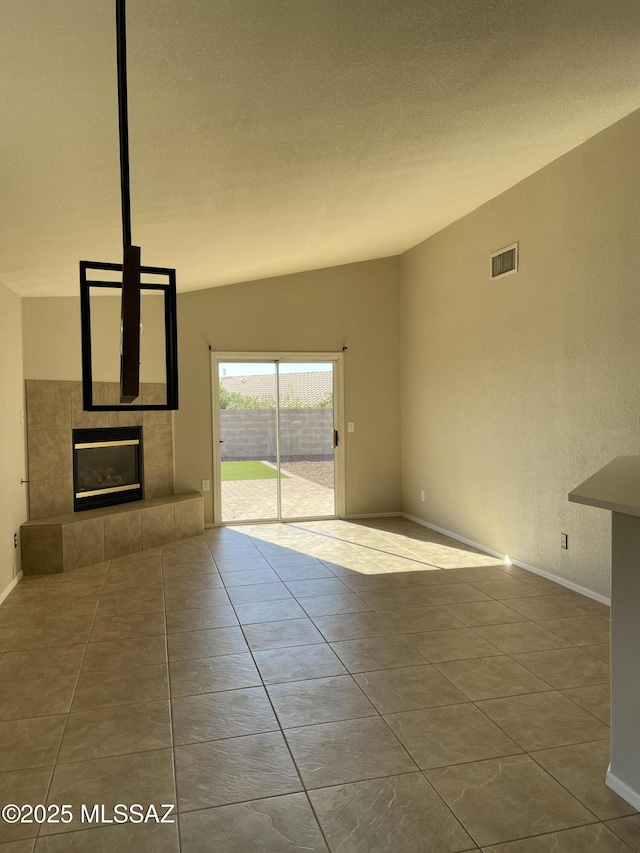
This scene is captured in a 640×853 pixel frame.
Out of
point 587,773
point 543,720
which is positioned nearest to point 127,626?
point 543,720

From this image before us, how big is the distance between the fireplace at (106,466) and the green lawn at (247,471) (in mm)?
1003

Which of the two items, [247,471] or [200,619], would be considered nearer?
[200,619]

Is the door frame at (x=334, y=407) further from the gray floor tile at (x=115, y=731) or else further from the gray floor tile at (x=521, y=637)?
the gray floor tile at (x=115, y=731)

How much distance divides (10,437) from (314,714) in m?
3.51

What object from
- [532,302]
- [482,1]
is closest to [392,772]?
[482,1]

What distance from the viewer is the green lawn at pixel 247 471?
23.7ft

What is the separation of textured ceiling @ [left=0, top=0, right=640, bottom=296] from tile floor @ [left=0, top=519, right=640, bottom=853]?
7.96 ft

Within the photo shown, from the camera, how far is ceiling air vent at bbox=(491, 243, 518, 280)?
5156mm

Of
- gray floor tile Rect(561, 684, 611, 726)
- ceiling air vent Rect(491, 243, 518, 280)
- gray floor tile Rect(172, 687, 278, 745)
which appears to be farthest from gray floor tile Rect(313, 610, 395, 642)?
ceiling air vent Rect(491, 243, 518, 280)

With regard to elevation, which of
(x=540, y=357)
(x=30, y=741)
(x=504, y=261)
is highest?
(x=504, y=261)

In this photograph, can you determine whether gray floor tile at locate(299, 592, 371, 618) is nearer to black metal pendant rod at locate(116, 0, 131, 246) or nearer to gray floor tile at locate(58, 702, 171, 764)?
gray floor tile at locate(58, 702, 171, 764)

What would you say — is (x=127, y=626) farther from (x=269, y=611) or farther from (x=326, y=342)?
(x=326, y=342)

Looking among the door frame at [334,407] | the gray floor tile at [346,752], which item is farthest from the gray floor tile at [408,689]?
the door frame at [334,407]

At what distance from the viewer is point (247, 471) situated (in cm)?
730
